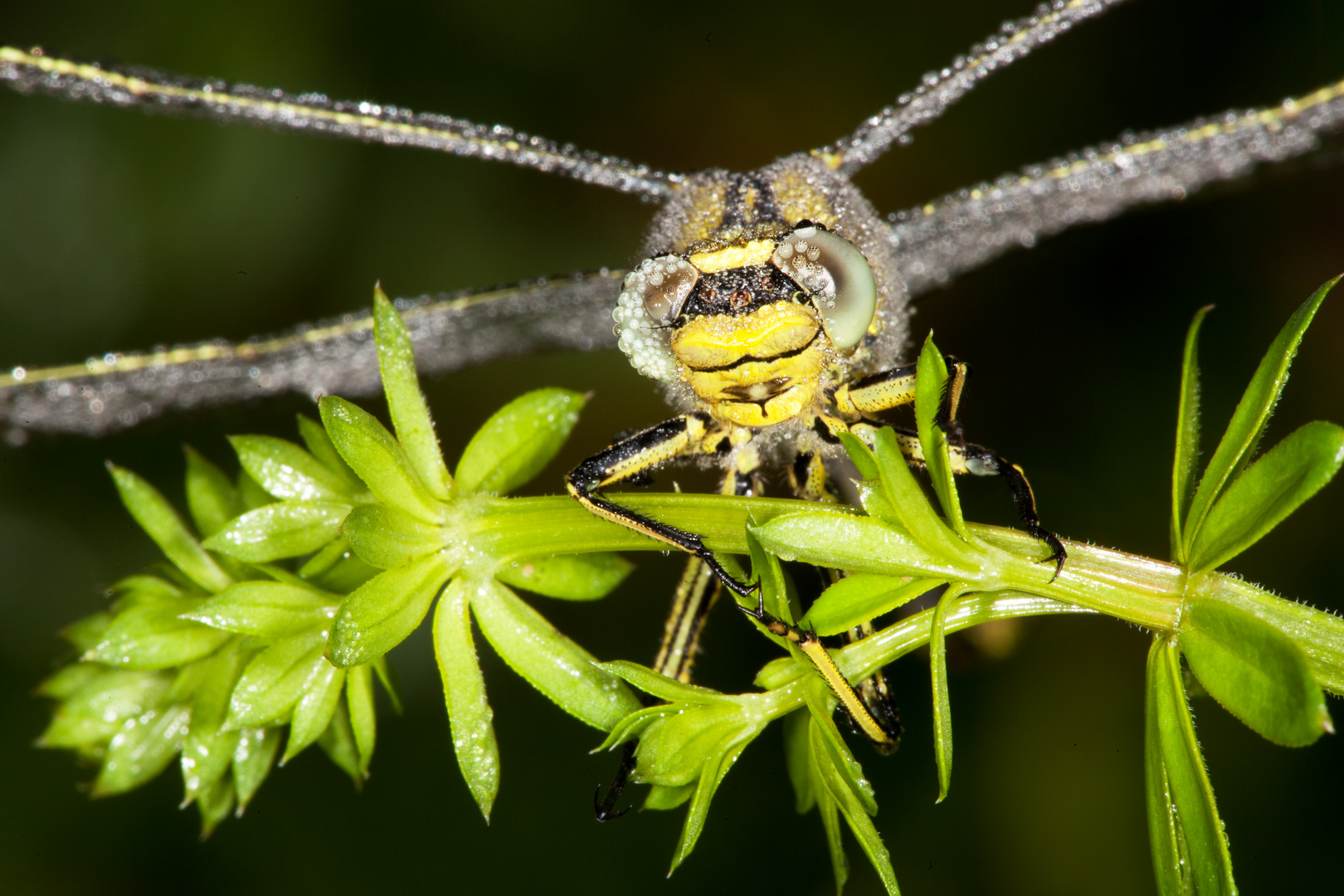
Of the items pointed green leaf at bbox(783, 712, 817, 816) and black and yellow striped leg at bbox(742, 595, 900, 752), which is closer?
black and yellow striped leg at bbox(742, 595, 900, 752)

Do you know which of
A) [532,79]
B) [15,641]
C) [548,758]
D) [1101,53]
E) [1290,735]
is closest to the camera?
[1290,735]

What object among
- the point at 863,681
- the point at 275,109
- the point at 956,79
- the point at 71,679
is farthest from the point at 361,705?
the point at 956,79

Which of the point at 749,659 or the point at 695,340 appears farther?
the point at 749,659

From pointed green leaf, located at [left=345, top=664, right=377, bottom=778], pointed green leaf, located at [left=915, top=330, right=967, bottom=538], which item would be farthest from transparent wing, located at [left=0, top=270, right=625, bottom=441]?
pointed green leaf, located at [left=915, top=330, right=967, bottom=538]

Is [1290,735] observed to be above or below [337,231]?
below

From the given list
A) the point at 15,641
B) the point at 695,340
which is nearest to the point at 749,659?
the point at 695,340

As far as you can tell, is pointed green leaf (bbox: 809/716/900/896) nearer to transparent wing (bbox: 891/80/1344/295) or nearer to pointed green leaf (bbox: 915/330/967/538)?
pointed green leaf (bbox: 915/330/967/538)

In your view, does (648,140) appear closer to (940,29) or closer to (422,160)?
(422,160)
